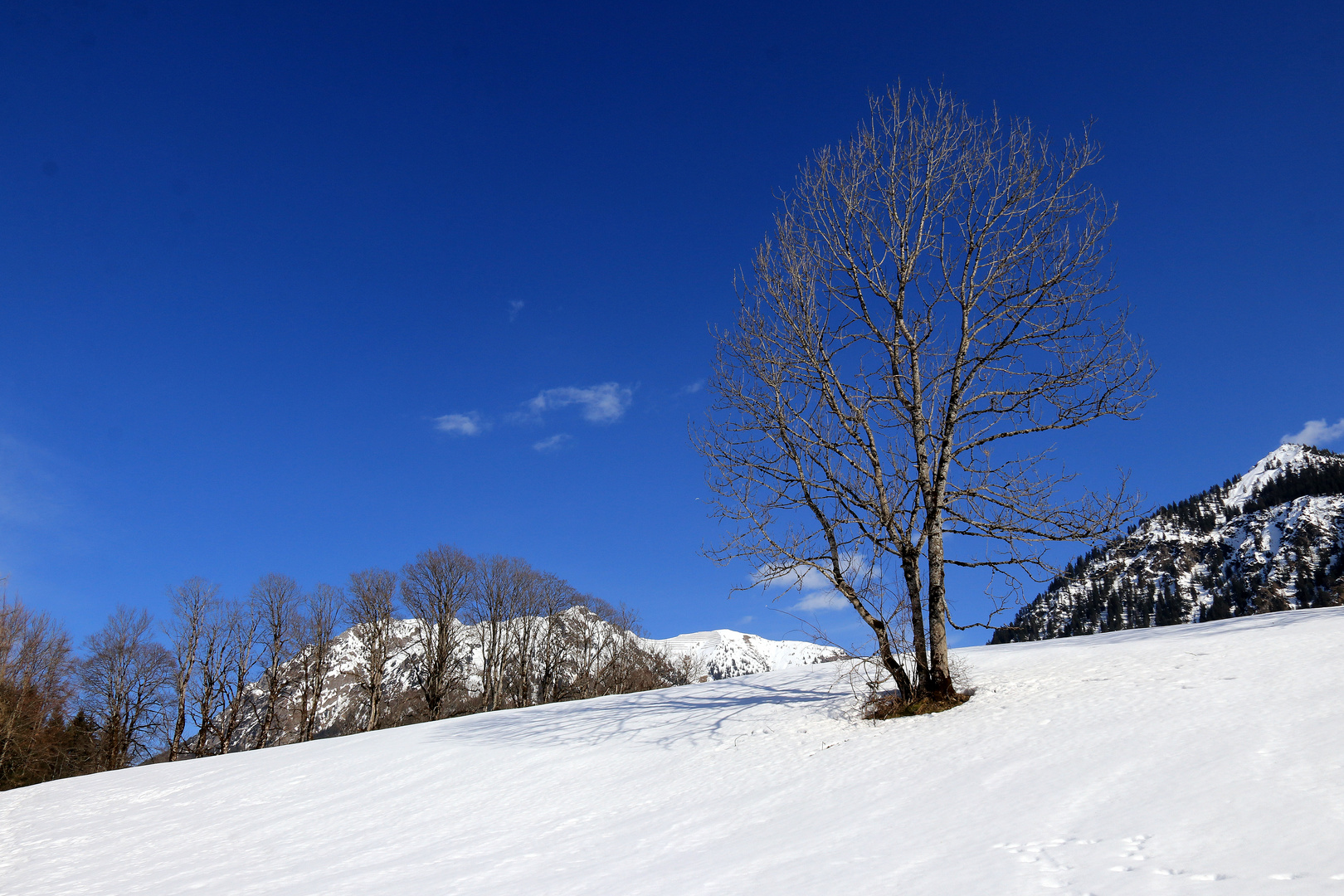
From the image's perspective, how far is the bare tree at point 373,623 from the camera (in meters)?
41.1

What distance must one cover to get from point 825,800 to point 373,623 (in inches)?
1620

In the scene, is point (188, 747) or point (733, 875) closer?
point (733, 875)

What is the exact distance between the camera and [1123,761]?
23.4 feet

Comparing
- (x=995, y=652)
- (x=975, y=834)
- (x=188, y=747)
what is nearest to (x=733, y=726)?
(x=975, y=834)

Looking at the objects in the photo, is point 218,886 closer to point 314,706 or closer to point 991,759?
point 991,759

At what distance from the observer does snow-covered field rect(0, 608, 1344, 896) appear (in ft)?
16.8

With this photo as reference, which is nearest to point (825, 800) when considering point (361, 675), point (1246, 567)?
point (361, 675)

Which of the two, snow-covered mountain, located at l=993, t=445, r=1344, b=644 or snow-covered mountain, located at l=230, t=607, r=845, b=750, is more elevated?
snow-covered mountain, located at l=993, t=445, r=1344, b=644

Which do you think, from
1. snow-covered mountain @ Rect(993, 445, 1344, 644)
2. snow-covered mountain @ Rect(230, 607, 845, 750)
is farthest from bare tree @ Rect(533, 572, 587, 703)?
snow-covered mountain @ Rect(993, 445, 1344, 644)

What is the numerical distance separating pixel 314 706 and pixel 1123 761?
44.4 metres

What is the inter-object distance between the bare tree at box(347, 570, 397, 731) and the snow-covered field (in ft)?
79.5

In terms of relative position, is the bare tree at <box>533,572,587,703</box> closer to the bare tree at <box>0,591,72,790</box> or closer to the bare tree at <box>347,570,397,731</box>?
the bare tree at <box>347,570,397,731</box>

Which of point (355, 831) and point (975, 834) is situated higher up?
point (975, 834)

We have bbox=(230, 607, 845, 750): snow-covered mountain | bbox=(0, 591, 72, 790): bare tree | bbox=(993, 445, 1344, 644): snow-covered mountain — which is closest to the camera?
bbox=(0, 591, 72, 790): bare tree
